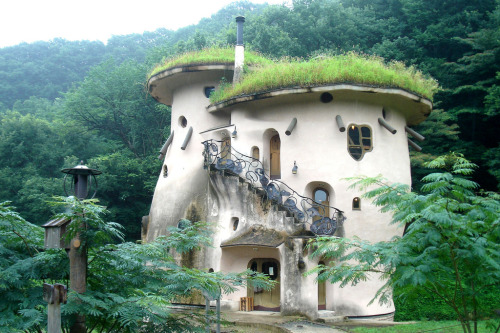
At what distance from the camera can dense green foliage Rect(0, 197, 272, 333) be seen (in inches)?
278

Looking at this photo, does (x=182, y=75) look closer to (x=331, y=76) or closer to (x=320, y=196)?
(x=331, y=76)

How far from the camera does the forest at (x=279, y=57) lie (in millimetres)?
26562

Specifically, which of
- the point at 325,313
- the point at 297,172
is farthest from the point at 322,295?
the point at 297,172

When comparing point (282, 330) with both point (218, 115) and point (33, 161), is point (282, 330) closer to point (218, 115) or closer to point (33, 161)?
point (218, 115)

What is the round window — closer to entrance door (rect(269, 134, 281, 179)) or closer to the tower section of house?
the tower section of house

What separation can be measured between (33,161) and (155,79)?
15716 millimetres

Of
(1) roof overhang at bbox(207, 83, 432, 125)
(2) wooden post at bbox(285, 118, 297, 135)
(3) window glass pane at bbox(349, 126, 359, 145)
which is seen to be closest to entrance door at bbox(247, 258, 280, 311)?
(2) wooden post at bbox(285, 118, 297, 135)

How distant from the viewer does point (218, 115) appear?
21375 mm

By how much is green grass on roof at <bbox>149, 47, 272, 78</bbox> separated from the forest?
796 cm

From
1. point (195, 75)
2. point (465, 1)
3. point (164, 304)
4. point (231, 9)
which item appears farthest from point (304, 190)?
point (231, 9)

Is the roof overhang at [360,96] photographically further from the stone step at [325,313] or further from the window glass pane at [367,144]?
the stone step at [325,313]

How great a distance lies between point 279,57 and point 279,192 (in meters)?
15.4

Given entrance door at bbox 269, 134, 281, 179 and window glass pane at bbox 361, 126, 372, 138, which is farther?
entrance door at bbox 269, 134, 281, 179

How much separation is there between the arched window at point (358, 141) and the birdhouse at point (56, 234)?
41.7 ft
